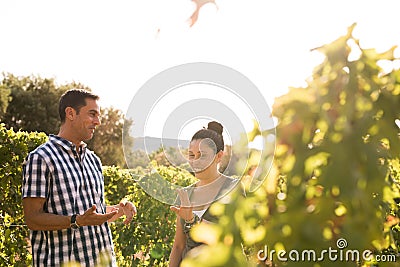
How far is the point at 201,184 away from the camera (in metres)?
3.42

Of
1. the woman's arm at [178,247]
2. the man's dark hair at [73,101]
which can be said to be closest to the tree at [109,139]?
the man's dark hair at [73,101]

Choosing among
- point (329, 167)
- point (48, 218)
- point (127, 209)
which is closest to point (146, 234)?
point (127, 209)

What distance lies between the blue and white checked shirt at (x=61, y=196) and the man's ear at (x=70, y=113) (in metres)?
0.14

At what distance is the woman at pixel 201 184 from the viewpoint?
3.12 m

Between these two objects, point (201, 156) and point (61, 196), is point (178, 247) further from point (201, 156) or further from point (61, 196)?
point (61, 196)

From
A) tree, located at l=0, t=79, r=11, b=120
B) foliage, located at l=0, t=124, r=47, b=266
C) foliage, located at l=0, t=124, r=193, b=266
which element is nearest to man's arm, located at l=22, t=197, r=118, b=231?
foliage, located at l=0, t=124, r=193, b=266

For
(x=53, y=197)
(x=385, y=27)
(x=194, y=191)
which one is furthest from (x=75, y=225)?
(x=385, y=27)

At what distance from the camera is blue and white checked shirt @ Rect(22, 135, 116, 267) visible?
122 inches

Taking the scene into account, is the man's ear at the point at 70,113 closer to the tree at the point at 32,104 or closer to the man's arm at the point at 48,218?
the man's arm at the point at 48,218

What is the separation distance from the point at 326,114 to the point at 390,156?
0.13m

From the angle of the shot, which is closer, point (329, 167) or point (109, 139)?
point (329, 167)

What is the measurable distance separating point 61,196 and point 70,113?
0.49 m

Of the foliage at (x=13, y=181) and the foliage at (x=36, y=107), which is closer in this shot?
the foliage at (x=13, y=181)

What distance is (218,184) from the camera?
3.18m
